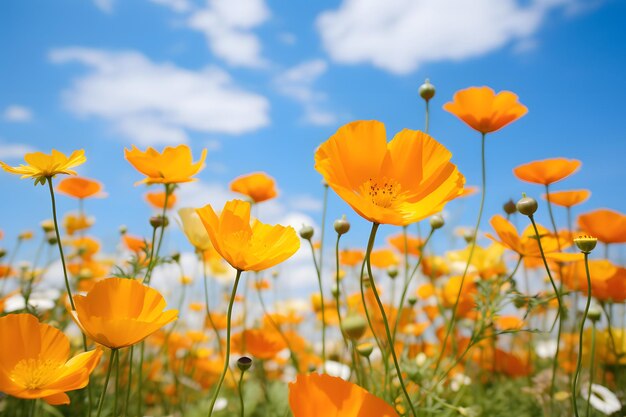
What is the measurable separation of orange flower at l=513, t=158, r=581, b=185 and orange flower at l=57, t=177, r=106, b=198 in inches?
48.8

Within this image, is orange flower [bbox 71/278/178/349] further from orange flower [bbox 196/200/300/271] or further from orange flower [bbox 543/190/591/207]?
orange flower [bbox 543/190/591/207]

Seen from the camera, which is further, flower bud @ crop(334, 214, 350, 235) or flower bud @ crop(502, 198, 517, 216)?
flower bud @ crop(502, 198, 517, 216)

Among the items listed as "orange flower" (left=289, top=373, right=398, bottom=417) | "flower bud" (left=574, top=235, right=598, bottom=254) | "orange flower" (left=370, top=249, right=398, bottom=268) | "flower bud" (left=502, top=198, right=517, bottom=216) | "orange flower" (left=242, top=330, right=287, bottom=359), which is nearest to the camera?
"orange flower" (left=289, top=373, right=398, bottom=417)

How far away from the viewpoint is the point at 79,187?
1.59 meters

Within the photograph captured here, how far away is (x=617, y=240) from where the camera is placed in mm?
1427

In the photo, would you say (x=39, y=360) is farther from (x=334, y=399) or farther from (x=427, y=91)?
(x=427, y=91)

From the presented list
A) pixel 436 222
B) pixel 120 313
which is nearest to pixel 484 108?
pixel 436 222

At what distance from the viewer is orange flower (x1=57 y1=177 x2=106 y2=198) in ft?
5.16

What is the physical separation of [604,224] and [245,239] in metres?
1.04

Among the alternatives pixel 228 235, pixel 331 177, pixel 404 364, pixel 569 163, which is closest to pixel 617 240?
pixel 569 163

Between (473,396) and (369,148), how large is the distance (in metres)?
1.28

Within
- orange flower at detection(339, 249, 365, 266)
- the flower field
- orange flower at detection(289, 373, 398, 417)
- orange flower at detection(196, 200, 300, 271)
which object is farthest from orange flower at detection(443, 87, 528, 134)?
orange flower at detection(339, 249, 365, 266)

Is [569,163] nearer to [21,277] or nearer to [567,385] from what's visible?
[567,385]

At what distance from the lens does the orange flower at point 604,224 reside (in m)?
1.36
